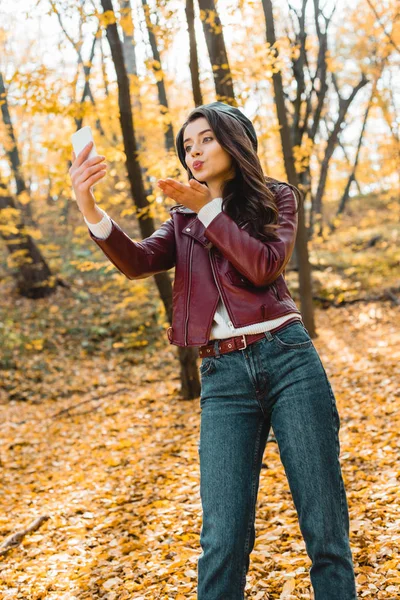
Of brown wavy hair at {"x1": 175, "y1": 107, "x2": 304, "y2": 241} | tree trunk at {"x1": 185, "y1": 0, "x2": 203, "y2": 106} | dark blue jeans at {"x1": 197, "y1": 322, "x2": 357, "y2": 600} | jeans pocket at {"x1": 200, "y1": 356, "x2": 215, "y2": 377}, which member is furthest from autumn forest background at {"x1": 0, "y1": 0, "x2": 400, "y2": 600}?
brown wavy hair at {"x1": 175, "y1": 107, "x2": 304, "y2": 241}

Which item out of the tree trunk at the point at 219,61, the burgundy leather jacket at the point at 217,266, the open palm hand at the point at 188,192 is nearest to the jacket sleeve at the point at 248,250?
the burgundy leather jacket at the point at 217,266

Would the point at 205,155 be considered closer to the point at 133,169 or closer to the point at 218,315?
the point at 218,315

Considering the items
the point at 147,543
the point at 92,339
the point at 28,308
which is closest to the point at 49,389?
the point at 92,339

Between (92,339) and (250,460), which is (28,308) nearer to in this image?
(92,339)

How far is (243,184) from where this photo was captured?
90.0 inches

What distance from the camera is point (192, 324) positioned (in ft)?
7.02

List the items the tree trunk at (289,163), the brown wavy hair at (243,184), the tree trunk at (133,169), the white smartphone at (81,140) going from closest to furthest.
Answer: the white smartphone at (81,140), the brown wavy hair at (243,184), the tree trunk at (133,169), the tree trunk at (289,163)

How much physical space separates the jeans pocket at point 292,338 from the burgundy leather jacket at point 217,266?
0.22ft

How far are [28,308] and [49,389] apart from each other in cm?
376

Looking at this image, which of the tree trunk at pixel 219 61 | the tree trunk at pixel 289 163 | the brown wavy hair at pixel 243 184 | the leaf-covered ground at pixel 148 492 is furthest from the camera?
the tree trunk at pixel 289 163

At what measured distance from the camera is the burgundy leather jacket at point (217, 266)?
2.02 meters

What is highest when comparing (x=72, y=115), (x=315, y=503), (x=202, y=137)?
(x=72, y=115)

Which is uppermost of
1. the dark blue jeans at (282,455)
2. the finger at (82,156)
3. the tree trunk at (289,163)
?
the tree trunk at (289,163)

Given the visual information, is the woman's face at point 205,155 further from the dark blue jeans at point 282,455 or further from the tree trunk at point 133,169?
the tree trunk at point 133,169
